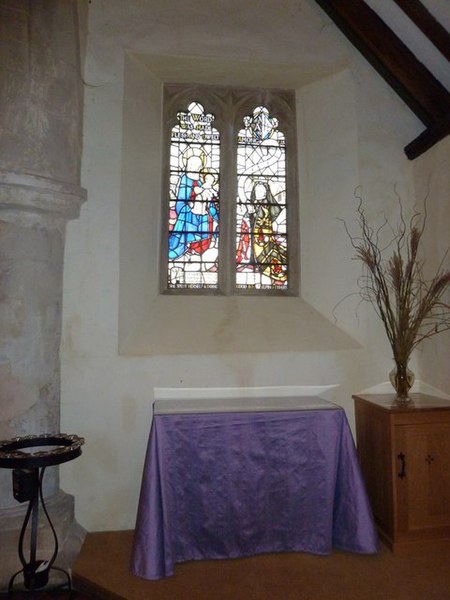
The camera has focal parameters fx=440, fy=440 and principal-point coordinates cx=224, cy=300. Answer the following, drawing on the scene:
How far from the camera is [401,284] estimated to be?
299 cm

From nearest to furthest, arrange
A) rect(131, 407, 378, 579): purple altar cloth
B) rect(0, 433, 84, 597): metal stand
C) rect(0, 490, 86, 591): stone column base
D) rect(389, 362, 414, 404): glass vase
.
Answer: rect(0, 433, 84, 597): metal stand
rect(0, 490, 86, 591): stone column base
rect(131, 407, 378, 579): purple altar cloth
rect(389, 362, 414, 404): glass vase

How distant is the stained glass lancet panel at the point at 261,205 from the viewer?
3555 millimetres

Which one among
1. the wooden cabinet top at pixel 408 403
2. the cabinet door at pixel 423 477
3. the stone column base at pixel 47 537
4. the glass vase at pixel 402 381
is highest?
the glass vase at pixel 402 381

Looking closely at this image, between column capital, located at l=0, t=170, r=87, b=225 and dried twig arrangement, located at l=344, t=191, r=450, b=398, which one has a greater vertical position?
column capital, located at l=0, t=170, r=87, b=225

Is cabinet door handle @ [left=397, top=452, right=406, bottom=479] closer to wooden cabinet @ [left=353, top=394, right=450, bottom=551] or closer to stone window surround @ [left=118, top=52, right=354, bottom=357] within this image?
A: wooden cabinet @ [left=353, top=394, right=450, bottom=551]

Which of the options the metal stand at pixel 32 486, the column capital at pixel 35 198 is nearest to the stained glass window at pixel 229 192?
the column capital at pixel 35 198

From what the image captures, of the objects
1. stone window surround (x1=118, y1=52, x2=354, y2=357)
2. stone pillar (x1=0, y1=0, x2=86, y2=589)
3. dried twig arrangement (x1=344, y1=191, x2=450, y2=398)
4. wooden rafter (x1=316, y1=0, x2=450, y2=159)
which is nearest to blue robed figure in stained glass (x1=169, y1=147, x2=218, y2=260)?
stone window surround (x1=118, y1=52, x2=354, y2=357)

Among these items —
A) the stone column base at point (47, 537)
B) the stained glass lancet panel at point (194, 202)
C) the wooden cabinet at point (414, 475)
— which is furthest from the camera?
the stained glass lancet panel at point (194, 202)

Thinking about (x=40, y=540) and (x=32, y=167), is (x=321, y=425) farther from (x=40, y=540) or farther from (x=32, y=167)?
(x=32, y=167)

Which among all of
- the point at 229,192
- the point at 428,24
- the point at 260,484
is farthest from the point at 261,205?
the point at 260,484

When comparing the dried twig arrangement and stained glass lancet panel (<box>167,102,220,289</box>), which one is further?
stained glass lancet panel (<box>167,102,220,289</box>)

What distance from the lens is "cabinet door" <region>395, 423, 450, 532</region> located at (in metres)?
2.55

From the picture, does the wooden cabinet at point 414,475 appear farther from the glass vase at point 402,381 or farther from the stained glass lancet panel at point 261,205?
the stained glass lancet panel at point 261,205

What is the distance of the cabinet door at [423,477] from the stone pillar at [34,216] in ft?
6.33
